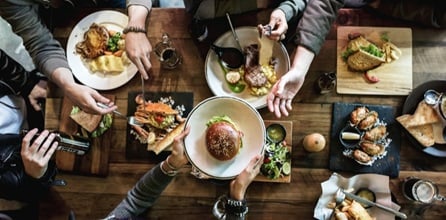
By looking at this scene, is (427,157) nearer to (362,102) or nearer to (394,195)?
(394,195)

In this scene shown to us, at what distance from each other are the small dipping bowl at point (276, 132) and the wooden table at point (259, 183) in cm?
5

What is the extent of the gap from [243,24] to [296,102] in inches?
16.6

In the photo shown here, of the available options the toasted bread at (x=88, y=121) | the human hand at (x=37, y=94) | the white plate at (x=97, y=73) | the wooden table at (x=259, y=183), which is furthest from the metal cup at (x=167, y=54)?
the human hand at (x=37, y=94)

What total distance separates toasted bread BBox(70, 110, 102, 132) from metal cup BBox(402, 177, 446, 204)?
4.49ft

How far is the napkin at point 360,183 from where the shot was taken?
5.52ft

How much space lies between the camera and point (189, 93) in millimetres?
1779

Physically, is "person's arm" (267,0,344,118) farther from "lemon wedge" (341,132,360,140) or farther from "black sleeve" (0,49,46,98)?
"black sleeve" (0,49,46,98)

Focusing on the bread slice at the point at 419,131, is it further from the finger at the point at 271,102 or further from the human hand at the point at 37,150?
the human hand at the point at 37,150

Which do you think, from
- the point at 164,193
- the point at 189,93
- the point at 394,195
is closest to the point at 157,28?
the point at 189,93

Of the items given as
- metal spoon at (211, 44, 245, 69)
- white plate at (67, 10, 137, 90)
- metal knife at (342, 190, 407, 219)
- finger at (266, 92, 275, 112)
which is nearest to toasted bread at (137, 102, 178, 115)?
white plate at (67, 10, 137, 90)

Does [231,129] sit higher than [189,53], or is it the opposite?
[189,53]

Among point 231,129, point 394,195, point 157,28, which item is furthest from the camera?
point 157,28

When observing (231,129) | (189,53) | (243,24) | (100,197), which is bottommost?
(100,197)

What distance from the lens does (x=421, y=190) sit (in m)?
1.65
